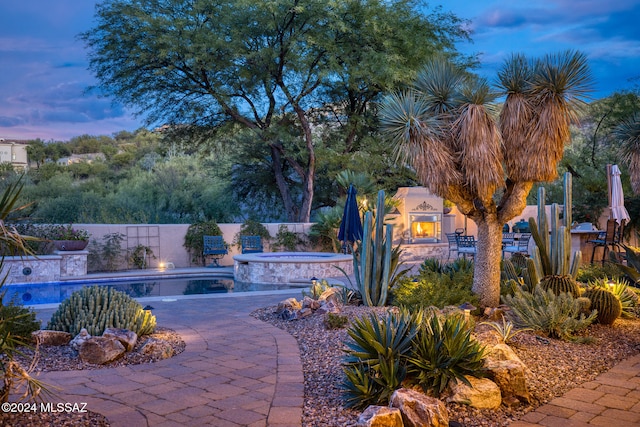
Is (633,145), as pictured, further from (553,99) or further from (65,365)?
(65,365)

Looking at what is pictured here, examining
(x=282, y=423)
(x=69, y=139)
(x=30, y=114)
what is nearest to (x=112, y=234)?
(x=282, y=423)

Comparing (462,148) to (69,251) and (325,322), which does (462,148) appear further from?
(69,251)

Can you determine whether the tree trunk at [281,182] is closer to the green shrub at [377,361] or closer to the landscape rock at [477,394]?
the green shrub at [377,361]

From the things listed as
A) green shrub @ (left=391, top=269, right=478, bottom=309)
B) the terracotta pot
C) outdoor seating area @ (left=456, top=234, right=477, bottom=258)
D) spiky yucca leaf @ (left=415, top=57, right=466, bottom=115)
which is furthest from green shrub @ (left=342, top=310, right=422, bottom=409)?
the terracotta pot

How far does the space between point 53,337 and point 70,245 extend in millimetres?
8986

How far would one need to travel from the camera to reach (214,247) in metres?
16.4

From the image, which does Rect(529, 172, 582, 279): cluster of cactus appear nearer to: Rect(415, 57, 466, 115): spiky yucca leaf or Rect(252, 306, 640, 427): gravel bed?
Rect(252, 306, 640, 427): gravel bed

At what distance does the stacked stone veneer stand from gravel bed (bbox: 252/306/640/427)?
8069mm

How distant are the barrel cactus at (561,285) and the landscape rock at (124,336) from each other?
557cm

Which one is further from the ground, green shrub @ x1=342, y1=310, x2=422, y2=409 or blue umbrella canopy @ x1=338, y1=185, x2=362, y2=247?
blue umbrella canopy @ x1=338, y1=185, x2=362, y2=247

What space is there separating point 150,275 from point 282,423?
1149cm

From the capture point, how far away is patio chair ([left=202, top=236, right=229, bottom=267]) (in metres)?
16.1

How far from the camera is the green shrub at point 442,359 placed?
170 inches

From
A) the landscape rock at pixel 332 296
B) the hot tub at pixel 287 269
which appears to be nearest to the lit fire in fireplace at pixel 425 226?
the hot tub at pixel 287 269
